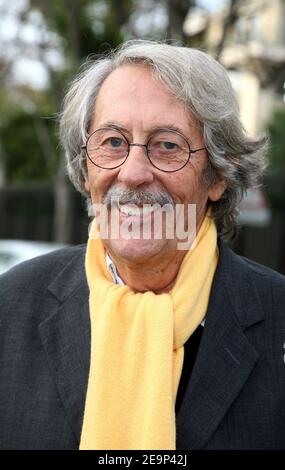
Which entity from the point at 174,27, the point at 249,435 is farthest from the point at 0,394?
the point at 174,27

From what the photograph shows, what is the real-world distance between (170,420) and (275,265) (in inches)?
342

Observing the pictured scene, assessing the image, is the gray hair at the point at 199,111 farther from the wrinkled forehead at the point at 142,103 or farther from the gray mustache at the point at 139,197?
the gray mustache at the point at 139,197

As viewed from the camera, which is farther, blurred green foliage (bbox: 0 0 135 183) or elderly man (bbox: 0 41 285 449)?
blurred green foliage (bbox: 0 0 135 183)

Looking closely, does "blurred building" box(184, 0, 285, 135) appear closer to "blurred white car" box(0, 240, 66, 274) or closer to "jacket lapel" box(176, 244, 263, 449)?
"jacket lapel" box(176, 244, 263, 449)

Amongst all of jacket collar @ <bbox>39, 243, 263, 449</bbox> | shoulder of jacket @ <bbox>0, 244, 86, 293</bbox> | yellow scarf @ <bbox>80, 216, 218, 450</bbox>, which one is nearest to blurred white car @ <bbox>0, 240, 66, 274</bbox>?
shoulder of jacket @ <bbox>0, 244, 86, 293</bbox>

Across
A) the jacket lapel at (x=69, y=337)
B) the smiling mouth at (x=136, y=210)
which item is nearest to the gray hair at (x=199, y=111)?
the smiling mouth at (x=136, y=210)

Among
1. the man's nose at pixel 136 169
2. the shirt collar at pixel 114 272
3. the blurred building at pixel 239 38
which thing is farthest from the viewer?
the blurred building at pixel 239 38

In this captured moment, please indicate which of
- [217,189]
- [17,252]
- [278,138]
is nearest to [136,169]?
[217,189]

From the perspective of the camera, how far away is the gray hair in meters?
2.25

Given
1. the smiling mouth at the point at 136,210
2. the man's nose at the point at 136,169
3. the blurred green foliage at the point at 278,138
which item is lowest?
the smiling mouth at the point at 136,210

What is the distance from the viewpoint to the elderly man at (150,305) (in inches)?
83.4

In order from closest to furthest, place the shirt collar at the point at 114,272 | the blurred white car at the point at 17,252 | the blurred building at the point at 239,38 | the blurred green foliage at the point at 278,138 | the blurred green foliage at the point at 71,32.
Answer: the shirt collar at the point at 114,272 → the blurred building at the point at 239,38 → the blurred white car at the point at 17,252 → the blurred green foliage at the point at 71,32 → the blurred green foliage at the point at 278,138

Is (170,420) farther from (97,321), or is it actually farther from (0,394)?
(0,394)

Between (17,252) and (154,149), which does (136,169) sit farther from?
(17,252)
